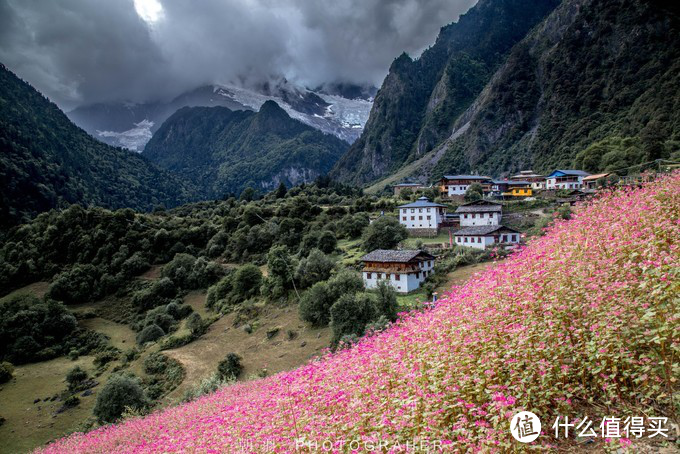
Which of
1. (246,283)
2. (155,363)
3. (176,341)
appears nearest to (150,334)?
(176,341)

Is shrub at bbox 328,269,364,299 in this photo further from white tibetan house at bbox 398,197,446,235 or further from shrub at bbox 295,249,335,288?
white tibetan house at bbox 398,197,446,235

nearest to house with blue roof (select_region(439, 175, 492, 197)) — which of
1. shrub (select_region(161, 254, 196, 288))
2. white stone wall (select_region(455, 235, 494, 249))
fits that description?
white stone wall (select_region(455, 235, 494, 249))

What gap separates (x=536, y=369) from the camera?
19.7 ft

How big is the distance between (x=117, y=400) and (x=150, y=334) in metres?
26.4

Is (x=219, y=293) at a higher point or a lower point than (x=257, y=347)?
higher

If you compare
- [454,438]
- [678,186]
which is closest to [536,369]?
[454,438]

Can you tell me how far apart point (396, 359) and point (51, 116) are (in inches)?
9367

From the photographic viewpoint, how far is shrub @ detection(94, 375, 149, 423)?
99.9 ft

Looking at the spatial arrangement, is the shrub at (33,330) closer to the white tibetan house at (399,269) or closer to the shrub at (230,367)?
the shrub at (230,367)

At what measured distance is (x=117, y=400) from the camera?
3084 centimetres

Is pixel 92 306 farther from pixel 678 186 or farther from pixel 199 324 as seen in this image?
pixel 678 186

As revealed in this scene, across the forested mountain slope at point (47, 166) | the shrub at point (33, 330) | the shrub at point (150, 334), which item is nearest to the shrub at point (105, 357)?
the shrub at point (150, 334)

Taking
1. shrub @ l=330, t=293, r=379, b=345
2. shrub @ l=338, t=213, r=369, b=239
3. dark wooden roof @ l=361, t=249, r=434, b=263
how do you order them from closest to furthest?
shrub @ l=330, t=293, r=379, b=345 → dark wooden roof @ l=361, t=249, r=434, b=263 → shrub @ l=338, t=213, r=369, b=239

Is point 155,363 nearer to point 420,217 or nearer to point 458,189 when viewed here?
point 420,217
